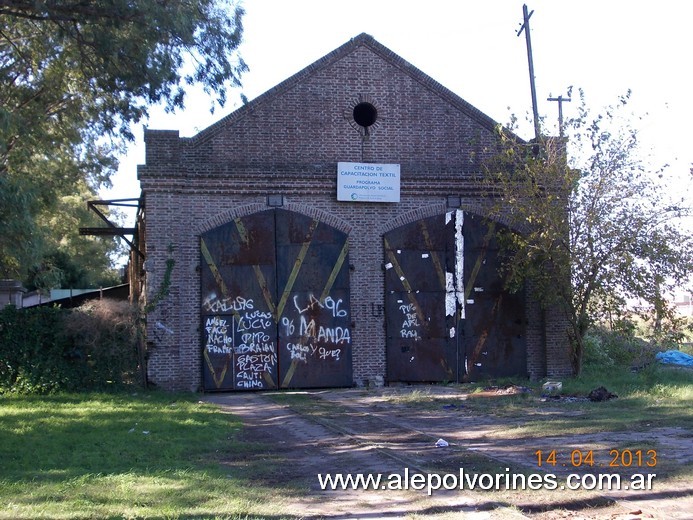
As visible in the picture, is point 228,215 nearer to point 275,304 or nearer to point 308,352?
point 275,304

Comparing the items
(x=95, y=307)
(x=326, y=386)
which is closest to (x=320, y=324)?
(x=326, y=386)

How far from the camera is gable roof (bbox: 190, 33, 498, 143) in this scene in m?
18.1

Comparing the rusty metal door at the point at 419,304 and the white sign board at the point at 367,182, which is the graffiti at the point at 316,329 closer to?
the rusty metal door at the point at 419,304

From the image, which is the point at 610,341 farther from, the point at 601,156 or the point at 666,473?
the point at 666,473

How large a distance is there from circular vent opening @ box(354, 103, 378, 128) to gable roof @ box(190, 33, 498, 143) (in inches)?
48.2

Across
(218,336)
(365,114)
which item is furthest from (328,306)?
(365,114)

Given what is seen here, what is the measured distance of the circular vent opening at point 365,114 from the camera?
1905 cm

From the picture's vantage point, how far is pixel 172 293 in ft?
57.1

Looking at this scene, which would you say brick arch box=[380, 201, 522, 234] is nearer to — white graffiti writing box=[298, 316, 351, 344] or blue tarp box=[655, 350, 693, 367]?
white graffiti writing box=[298, 316, 351, 344]

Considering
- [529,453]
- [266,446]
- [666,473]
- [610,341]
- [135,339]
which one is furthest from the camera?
[610,341]

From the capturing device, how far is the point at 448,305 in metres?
18.7

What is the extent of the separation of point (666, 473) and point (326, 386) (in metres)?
11.1

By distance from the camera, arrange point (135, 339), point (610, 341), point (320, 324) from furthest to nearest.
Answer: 1. point (610, 341)
2. point (320, 324)
3. point (135, 339)
